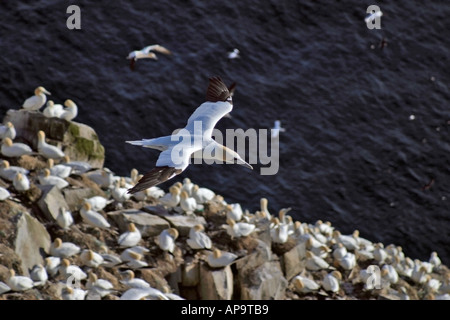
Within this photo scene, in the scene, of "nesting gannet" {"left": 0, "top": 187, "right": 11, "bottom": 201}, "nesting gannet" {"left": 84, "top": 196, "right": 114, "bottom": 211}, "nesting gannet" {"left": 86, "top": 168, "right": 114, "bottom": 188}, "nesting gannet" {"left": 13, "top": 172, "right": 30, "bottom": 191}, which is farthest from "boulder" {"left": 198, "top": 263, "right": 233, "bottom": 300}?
"nesting gannet" {"left": 0, "top": 187, "right": 11, "bottom": 201}

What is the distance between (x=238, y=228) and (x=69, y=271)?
15.8ft

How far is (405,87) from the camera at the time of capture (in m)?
41.0

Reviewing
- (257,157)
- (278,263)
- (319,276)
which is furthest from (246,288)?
(257,157)

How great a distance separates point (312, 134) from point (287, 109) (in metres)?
1.55

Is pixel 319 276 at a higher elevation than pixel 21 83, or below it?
below

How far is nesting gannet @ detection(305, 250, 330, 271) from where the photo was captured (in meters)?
27.4

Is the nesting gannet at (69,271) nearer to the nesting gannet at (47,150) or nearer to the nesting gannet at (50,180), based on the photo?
the nesting gannet at (50,180)

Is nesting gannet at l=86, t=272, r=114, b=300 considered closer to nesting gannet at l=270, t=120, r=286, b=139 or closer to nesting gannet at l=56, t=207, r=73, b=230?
nesting gannet at l=56, t=207, r=73, b=230

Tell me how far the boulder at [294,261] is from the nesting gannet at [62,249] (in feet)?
19.6

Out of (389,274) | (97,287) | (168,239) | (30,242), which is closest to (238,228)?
(168,239)

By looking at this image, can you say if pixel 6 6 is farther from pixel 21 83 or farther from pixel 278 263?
pixel 278 263

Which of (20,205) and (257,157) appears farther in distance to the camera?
(257,157)

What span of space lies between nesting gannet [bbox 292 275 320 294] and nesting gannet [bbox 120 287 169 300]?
16.9ft
